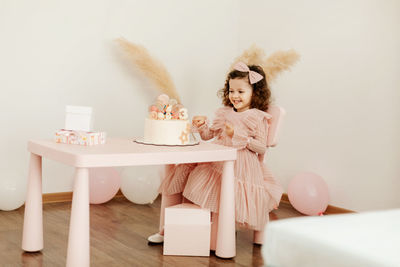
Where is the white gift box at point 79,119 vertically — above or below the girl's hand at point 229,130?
above

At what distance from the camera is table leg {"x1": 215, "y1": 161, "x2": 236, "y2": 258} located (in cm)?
236

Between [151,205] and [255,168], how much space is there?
1.18m

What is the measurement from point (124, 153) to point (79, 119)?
1.40 feet

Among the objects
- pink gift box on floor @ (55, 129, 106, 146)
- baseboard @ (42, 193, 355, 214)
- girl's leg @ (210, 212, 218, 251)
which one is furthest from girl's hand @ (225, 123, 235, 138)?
baseboard @ (42, 193, 355, 214)

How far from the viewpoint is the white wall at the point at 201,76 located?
3.25m

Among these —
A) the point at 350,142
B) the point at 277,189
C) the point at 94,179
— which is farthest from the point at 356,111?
the point at 94,179

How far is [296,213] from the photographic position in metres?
3.49

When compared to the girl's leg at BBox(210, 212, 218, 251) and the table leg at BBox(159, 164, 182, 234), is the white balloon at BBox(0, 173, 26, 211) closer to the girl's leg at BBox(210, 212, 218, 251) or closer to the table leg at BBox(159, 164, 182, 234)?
the table leg at BBox(159, 164, 182, 234)

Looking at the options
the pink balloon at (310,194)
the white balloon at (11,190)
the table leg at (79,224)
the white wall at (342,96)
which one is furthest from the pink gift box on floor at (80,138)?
the white wall at (342,96)

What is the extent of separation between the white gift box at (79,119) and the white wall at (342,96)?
1.95m

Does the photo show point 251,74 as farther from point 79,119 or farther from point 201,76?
point 201,76

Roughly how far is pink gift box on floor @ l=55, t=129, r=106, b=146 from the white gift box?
4 cm

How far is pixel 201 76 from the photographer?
4.24 metres

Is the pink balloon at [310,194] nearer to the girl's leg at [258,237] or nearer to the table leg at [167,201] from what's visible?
the girl's leg at [258,237]
